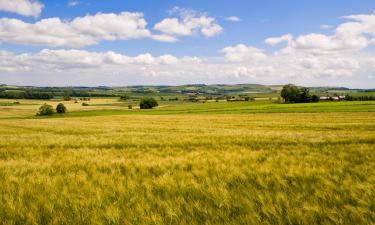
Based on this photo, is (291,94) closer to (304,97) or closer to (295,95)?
(295,95)

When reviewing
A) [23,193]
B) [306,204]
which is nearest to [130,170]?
[23,193]

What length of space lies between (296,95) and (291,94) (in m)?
1.44

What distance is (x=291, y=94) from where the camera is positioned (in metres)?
102

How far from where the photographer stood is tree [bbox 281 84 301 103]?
101375 mm

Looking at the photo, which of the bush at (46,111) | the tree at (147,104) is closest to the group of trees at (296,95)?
the tree at (147,104)

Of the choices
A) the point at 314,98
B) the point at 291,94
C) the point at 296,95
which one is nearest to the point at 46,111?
the point at 291,94

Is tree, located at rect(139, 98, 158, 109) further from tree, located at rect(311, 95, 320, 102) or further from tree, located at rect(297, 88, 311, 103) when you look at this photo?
tree, located at rect(311, 95, 320, 102)

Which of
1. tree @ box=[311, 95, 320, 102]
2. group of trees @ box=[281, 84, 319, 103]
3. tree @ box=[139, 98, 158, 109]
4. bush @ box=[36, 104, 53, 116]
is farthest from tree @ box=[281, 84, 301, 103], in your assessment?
bush @ box=[36, 104, 53, 116]

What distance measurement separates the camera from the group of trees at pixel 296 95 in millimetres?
101188

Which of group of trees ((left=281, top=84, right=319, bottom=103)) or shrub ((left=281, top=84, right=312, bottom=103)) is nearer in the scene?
group of trees ((left=281, top=84, right=319, bottom=103))

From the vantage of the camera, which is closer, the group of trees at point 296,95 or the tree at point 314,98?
the tree at point 314,98

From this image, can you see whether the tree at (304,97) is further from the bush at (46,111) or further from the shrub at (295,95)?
the bush at (46,111)

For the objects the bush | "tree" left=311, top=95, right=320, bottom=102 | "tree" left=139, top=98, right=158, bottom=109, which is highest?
"tree" left=311, top=95, right=320, bottom=102

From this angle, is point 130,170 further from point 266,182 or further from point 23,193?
point 266,182
